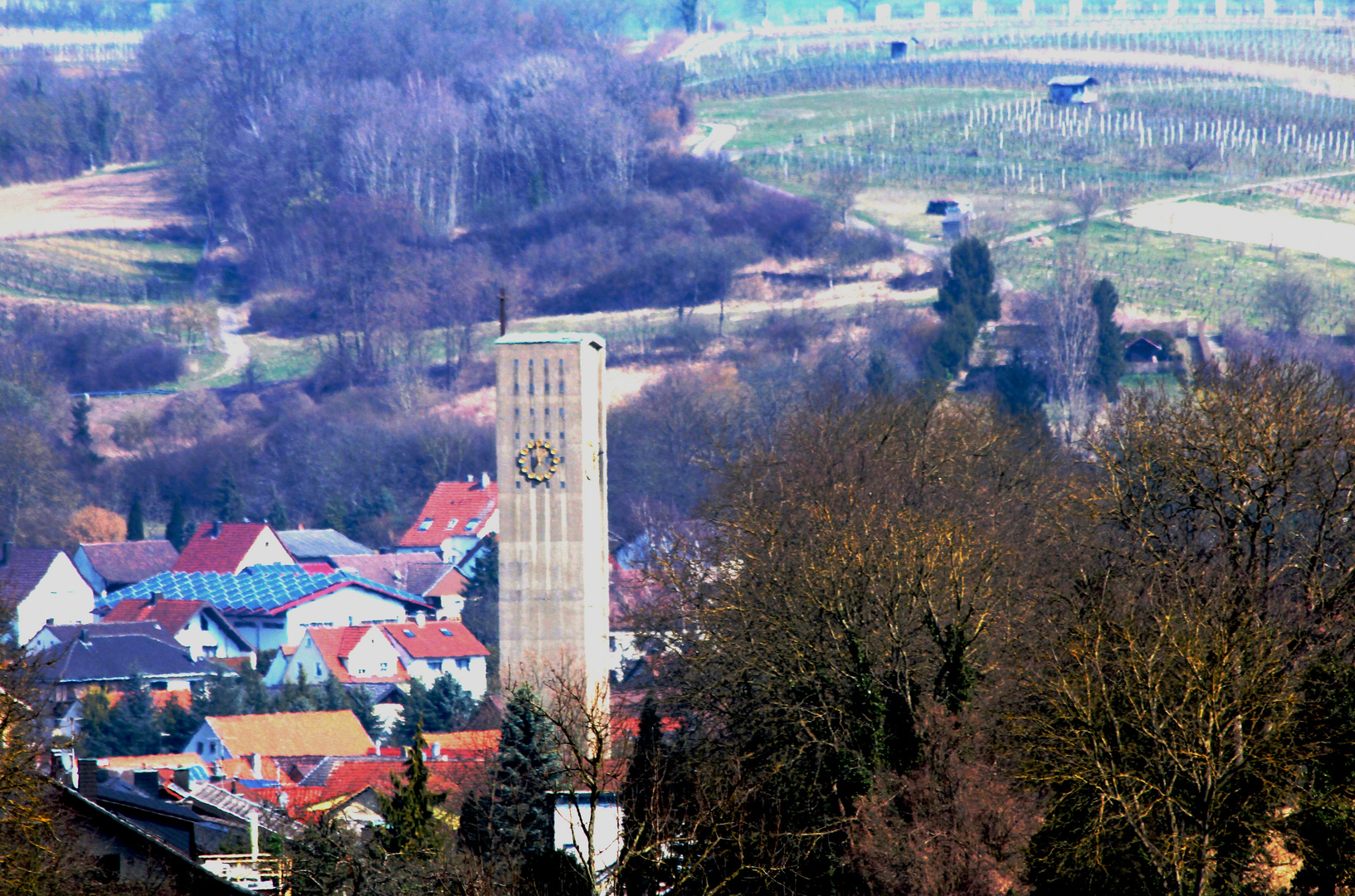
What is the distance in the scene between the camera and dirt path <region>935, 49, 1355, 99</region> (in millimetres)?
166625

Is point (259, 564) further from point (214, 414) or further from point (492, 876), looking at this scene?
point (492, 876)

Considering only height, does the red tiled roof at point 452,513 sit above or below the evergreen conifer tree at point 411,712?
below

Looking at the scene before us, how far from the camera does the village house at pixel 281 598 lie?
324ft

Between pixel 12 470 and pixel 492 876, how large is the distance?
4378 inches

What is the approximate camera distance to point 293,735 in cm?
6588

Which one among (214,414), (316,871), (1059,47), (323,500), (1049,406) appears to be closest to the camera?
(316,871)

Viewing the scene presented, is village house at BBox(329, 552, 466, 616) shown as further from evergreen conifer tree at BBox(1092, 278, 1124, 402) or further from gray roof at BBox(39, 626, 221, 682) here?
evergreen conifer tree at BBox(1092, 278, 1124, 402)

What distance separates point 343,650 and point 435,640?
4.49 meters

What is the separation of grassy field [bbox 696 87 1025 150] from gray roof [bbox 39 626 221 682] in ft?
316

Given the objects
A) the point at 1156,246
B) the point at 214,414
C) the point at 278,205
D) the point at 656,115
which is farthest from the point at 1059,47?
the point at 214,414

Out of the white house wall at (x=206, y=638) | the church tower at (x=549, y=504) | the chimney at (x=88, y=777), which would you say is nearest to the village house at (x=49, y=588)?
the white house wall at (x=206, y=638)

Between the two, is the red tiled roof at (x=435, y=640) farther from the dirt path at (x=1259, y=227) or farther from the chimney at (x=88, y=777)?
the dirt path at (x=1259, y=227)

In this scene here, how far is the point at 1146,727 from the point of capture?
83.6 ft

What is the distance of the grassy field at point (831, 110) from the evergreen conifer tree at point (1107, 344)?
54.1 m
